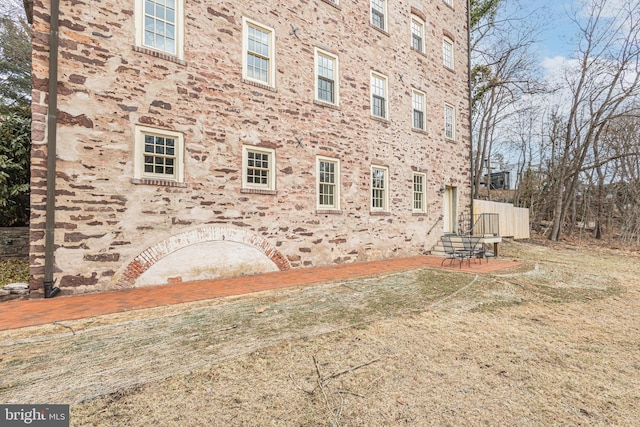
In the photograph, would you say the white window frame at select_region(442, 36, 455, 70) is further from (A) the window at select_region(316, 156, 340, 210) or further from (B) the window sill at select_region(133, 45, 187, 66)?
(B) the window sill at select_region(133, 45, 187, 66)

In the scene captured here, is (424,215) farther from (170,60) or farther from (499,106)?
(499,106)

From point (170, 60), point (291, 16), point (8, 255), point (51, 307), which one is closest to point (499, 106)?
point (291, 16)

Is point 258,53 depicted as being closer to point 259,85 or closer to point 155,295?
point 259,85

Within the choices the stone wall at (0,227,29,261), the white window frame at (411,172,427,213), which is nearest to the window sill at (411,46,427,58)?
the white window frame at (411,172,427,213)

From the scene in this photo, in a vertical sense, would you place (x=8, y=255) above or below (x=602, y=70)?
below

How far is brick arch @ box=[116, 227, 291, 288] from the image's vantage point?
6211 millimetres

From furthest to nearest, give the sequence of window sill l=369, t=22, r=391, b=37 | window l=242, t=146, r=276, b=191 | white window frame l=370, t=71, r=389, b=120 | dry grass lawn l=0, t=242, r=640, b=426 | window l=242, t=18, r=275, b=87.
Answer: white window frame l=370, t=71, r=389, b=120, window sill l=369, t=22, r=391, b=37, window l=242, t=18, r=275, b=87, window l=242, t=146, r=276, b=191, dry grass lawn l=0, t=242, r=640, b=426

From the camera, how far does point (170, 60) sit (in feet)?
22.1

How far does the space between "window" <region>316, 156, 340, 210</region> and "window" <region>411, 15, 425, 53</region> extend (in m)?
6.73

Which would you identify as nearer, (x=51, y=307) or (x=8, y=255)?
(x=51, y=307)

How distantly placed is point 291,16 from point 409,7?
6.02m

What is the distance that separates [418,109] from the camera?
41.0 ft

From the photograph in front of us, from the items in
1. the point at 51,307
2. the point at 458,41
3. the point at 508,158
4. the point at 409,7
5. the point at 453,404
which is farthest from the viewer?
the point at 508,158

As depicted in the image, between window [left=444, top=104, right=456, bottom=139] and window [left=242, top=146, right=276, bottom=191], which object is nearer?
window [left=242, top=146, right=276, bottom=191]
